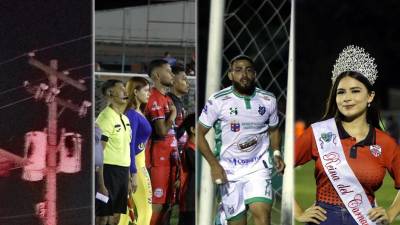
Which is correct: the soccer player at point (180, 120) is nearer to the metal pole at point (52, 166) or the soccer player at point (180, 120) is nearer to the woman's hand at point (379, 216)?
the metal pole at point (52, 166)

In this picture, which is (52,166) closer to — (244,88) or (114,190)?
(114,190)

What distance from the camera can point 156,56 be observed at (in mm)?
9109

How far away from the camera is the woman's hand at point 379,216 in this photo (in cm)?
616

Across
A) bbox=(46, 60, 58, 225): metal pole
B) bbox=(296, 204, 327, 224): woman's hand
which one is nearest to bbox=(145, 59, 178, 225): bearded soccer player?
bbox=(46, 60, 58, 225): metal pole

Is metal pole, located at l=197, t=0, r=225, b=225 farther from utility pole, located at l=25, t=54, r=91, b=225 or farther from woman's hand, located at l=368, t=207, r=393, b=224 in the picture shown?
woman's hand, located at l=368, t=207, r=393, b=224

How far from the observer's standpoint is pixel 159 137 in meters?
9.53

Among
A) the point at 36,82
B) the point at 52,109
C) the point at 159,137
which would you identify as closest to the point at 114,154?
the point at 159,137

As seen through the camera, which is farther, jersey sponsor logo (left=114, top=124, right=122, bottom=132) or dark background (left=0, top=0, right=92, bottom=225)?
jersey sponsor logo (left=114, top=124, right=122, bottom=132)

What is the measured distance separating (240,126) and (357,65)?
291 centimetres

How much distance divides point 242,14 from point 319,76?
48.6 meters

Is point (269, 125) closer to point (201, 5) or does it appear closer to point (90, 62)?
point (90, 62)

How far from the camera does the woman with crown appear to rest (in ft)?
20.2

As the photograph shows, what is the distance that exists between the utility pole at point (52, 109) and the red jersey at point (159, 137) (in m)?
0.82

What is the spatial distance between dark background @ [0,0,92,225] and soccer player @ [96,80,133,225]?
9.9 inches
